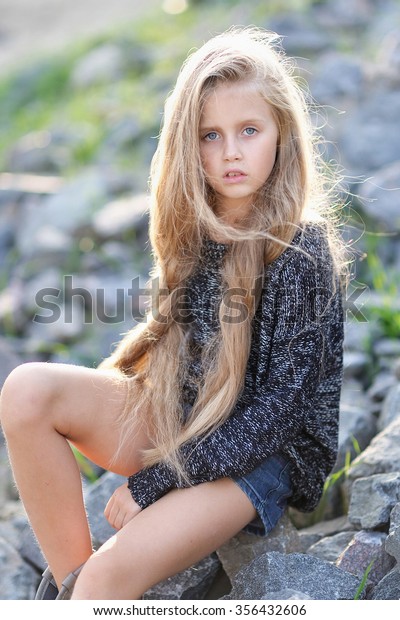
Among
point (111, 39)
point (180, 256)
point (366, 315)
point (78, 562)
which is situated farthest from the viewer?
point (111, 39)

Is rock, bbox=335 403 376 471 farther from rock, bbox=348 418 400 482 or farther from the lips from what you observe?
the lips

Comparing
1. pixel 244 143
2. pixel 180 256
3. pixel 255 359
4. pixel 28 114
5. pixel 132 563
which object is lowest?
pixel 132 563

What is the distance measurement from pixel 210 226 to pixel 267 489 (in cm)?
64

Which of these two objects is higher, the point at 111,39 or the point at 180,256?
the point at 111,39

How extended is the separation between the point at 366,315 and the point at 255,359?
4.19 ft

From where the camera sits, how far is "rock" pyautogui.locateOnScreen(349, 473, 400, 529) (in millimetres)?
1979

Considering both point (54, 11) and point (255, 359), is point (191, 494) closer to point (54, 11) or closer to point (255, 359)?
point (255, 359)

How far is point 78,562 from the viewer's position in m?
1.86

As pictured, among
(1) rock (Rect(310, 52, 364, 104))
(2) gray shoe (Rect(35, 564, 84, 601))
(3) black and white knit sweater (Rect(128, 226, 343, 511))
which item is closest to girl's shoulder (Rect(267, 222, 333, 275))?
(3) black and white knit sweater (Rect(128, 226, 343, 511))

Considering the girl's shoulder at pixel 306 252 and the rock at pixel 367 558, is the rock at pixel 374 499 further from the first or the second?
the girl's shoulder at pixel 306 252

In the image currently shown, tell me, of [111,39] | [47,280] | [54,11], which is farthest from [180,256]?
[54,11]

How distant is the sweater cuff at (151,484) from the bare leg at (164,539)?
0.03 metres

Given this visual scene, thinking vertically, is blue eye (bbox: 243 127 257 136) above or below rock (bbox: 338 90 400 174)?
below

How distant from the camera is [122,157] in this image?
18.0 feet
